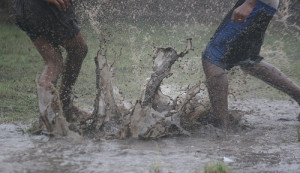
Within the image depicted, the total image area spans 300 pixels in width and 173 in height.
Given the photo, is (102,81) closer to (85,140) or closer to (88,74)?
(85,140)

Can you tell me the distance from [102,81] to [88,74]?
2801mm

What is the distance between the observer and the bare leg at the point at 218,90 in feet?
14.5

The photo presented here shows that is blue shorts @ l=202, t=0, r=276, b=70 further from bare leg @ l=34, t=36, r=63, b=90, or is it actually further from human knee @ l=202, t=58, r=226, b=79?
bare leg @ l=34, t=36, r=63, b=90

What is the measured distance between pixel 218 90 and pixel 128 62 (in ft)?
12.0

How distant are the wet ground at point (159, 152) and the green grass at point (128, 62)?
0.85 m

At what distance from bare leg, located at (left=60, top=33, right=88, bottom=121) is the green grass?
299 mm

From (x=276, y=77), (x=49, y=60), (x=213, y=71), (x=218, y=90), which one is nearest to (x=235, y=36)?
(x=213, y=71)

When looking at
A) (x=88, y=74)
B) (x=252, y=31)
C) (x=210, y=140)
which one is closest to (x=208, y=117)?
(x=210, y=140)

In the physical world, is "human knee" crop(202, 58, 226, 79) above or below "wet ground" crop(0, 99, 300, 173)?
above

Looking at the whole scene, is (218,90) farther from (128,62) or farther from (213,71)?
(128,62)

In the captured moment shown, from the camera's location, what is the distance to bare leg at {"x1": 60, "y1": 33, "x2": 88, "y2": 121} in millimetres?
4293

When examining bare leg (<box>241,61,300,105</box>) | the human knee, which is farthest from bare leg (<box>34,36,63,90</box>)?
bare leg (<box>241,61,300,105</box>)

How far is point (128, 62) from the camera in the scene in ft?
26.1

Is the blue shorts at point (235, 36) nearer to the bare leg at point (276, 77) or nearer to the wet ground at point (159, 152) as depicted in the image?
the bare leg at point (276, 77)
